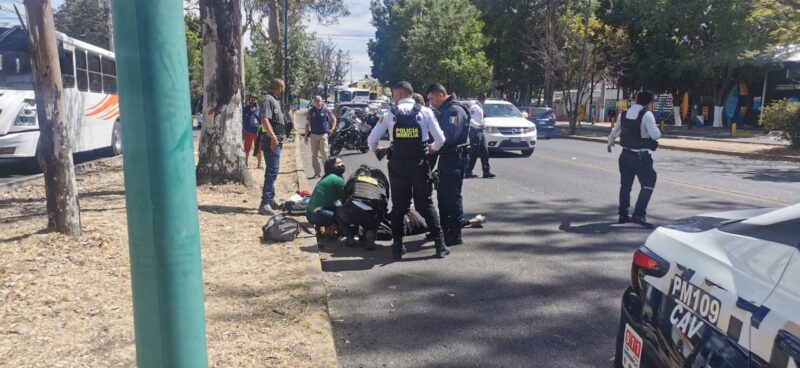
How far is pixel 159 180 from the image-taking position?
223cm

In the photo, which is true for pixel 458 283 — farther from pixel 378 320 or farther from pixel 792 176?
pixel 792 176

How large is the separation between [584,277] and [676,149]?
725 inches

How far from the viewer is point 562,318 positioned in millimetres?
4695

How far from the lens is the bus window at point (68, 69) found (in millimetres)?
13820

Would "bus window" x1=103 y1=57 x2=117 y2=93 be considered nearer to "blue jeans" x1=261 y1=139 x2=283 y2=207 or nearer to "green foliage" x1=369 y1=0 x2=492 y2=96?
"blue jeans" x1=261 y1=139 x2=283 y2=207

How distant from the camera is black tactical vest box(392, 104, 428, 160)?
20.2 ft

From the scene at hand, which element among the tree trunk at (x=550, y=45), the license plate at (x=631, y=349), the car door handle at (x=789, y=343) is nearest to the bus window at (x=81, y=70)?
the license plate at (x=631, y=349)

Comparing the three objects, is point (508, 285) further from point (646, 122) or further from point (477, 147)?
point (477, 147)

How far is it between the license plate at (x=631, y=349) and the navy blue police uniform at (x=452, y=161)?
431cm

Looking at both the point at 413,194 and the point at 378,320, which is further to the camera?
the point at 413,194

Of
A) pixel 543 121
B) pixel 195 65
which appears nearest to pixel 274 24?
pixel 195 65

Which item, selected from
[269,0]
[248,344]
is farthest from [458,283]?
[269,0]

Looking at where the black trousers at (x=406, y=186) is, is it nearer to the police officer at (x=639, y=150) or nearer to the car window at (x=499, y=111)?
the police officer at (x=639, y=150)

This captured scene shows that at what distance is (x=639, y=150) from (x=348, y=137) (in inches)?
475
